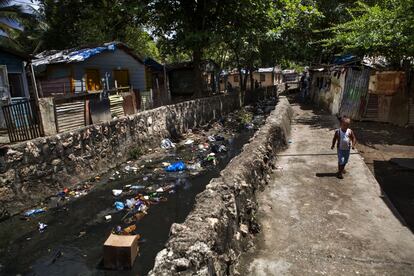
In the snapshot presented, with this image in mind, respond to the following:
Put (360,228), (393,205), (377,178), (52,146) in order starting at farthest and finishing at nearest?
1. (52,146)
2. (377,178)
3. (393,205)
4. (360,228)

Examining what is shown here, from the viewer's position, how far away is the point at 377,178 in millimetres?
7117

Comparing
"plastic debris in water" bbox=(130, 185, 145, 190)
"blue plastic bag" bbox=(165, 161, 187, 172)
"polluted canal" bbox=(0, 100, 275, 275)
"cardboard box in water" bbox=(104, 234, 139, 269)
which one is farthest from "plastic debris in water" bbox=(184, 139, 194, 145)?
"cardboard box in water" bbox=(104, 234, 139, 269)

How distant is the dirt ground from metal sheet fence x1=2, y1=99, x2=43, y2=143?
826 centimetres

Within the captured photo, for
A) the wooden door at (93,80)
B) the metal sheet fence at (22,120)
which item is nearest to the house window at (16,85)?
the metal sheet fence at (22,120)

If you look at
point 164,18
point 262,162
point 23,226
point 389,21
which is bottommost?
point 23,226

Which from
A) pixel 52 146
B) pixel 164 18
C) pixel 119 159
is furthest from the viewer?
pixel 164 18

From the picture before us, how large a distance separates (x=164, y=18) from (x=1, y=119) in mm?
9523

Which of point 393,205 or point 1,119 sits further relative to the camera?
point 1,119

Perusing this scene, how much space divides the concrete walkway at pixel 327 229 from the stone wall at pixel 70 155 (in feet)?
16.6

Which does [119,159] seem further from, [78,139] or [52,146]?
[52,146]

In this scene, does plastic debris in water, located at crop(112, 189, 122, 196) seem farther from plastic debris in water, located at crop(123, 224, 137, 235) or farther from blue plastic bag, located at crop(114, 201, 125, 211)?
plastic debris in water, located at crop(123, 224, 137, 235)

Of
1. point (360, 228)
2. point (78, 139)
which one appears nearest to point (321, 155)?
point (360, 228)

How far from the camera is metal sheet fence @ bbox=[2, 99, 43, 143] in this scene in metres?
8.23

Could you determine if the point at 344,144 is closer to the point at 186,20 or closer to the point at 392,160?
the point at 392,160
